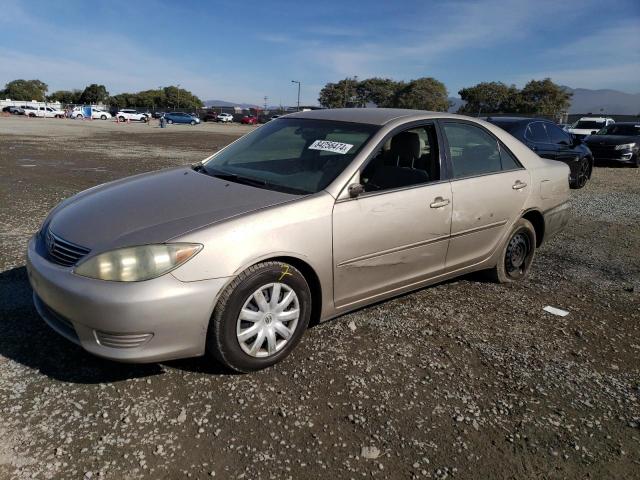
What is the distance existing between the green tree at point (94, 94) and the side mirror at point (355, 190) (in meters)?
127

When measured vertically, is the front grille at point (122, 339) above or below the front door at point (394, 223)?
below

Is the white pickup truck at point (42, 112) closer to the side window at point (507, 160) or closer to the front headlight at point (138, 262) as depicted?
the side window at point (507, 160)

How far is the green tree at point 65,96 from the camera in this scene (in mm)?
124875

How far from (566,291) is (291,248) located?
2.91 meters

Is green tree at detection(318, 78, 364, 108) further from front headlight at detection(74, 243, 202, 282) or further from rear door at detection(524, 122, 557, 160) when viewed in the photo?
front headlight at detection(74, 243, 202, 282)

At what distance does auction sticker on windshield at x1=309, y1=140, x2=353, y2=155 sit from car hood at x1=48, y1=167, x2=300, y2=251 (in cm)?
61

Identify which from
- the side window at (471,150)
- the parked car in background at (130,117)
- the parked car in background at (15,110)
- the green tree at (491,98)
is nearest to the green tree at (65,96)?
the parked car in background at (15,110)

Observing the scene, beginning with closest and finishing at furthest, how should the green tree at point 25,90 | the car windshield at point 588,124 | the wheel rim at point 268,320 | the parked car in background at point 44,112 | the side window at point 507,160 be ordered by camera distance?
the wheel rim at point 268,320 → the side window at point 507,160 → the car windshield at point 588,124 → the parked car in background at point 44,112 → the green tree at point 25,90

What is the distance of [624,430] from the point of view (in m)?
2.61

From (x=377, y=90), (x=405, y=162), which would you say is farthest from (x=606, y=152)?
(x=377, y=90)

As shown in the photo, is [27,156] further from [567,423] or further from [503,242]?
[567,423]

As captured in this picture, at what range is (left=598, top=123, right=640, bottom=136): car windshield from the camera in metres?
16.2

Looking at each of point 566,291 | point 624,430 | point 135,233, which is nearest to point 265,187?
point 135,233

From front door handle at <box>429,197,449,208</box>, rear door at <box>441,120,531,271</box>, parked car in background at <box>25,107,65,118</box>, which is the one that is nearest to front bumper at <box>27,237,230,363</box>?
front door handle at <box>429,197,449,208</box>
